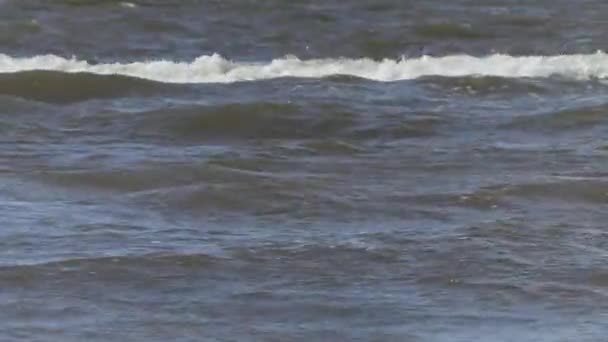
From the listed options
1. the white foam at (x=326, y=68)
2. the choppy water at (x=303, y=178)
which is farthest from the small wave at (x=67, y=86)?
the white foam at (x=326, y=68)

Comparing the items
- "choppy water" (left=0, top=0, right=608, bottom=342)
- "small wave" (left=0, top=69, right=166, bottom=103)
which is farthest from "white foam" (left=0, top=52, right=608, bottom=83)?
"small wave" (left=0, top=69, right=166, bottom=103)

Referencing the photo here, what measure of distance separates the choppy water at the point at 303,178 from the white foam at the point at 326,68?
1.8 inches

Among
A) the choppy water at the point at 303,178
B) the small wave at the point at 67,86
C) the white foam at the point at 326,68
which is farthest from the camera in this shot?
the white foam at the point at 326,68

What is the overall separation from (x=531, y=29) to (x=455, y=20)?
2.65 feet

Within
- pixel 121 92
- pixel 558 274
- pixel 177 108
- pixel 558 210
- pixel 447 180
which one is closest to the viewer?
pixel 558 274

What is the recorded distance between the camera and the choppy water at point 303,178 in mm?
7105

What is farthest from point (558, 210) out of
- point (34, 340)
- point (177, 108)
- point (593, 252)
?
point (177, 108)

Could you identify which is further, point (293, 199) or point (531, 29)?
point (531, 29)

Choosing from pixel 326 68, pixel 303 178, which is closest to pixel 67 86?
pixel 326 68

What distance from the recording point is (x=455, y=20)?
58.1 ft

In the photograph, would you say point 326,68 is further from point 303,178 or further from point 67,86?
point 303,178

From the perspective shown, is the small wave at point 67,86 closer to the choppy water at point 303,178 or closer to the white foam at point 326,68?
the choppy water at point 303,178

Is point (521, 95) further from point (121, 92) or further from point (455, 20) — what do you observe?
point (455, 20)

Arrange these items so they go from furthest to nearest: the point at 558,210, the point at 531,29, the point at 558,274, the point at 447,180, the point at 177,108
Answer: the point at 531,29
the point at 177,108
the point at 447,180
the point at 558,210
the point at 558,274
